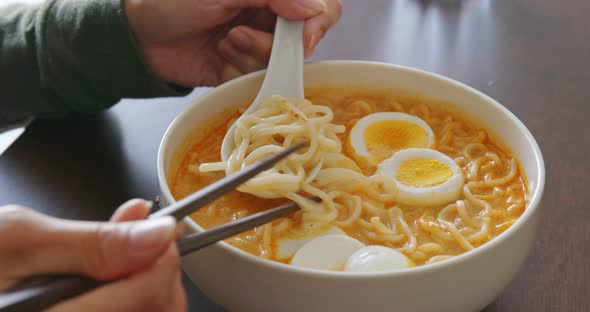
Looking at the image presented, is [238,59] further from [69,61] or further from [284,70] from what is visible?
[69,61]

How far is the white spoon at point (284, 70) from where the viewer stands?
5.15ft

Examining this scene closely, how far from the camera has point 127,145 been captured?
1713 mm

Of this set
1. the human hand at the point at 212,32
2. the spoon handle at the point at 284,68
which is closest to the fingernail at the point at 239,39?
the human hand at the point at 212,32

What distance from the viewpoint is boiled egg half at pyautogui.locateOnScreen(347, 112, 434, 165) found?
5.20ft

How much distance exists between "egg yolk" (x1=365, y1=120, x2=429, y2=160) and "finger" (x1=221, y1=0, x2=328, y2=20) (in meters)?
0.34

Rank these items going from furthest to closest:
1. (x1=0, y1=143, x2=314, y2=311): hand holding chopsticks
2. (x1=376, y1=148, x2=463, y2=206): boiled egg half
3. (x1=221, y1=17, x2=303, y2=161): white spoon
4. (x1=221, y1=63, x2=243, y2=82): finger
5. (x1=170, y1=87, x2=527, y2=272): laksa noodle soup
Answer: (x1=221, y1=63, x2=243, y2=82): finger
(x1=221, y1=17, x2=303, y2=161): white spoon
(x1=376, y1=148, x2=463, y2=206): boiled egg half
(x1=170, y1=87, x2=527, y2=272): laksa noodle soup
(x1=0, y1=143, x2=314, y2=311): hand holding chopsticks

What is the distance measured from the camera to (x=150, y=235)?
2.39 feet

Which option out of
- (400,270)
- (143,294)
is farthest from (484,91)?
(143,294)

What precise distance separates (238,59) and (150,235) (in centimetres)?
112

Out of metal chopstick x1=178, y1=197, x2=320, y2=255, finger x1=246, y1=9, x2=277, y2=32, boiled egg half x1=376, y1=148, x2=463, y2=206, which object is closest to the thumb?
metal chopstick x1=178, y1=197, x2=320, y2=255

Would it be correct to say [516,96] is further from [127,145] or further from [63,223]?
[63,223]

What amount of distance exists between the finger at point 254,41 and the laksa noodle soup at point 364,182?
0.58 ft

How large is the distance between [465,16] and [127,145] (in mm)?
1568

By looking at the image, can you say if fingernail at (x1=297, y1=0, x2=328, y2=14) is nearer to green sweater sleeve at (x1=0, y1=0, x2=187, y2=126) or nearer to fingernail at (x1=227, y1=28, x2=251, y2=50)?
fingernail at (x1=227, y1=28, x2=251, y2=50)
